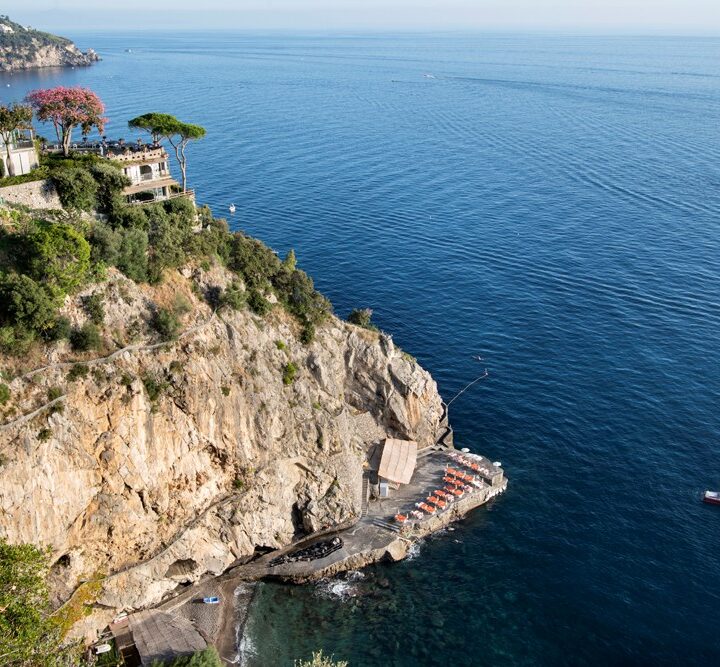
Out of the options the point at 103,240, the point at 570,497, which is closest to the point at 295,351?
the point at 103,240

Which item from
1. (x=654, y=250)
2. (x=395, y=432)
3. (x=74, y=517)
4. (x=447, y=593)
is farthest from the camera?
(x=654, y=250)

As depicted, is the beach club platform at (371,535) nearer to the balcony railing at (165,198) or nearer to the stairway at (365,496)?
the stairway at (365,496)

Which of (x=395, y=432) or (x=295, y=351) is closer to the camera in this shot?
(x=295, y=351)

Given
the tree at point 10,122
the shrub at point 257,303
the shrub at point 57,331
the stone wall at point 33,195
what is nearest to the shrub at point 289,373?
the shrub at point 257,303

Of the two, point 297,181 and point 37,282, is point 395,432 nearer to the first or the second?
point 37,282

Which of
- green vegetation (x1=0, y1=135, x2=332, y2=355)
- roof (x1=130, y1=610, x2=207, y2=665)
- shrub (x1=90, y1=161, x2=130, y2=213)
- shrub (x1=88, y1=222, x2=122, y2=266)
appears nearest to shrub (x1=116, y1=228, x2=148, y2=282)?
green vegetation (x1=0, y1=135, x2=332, y2=355)

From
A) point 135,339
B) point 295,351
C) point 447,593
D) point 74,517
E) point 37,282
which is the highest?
point 37,282
